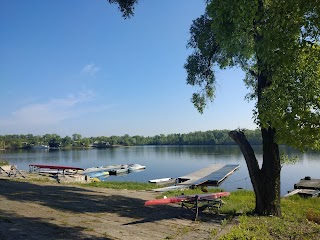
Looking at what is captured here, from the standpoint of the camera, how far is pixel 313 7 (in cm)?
505

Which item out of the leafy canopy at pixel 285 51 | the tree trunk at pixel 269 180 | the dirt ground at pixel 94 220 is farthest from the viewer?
the tree trunk at pixel 269 180

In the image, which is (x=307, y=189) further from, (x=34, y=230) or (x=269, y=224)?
(x=34, y=230)

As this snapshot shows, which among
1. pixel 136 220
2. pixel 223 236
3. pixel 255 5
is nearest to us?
pixel 255 5

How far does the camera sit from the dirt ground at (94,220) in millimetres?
7941

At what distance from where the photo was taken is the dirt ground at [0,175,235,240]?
7.94 m

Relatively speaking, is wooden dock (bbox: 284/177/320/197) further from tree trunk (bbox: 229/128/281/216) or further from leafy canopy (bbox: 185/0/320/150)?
leafy canopy (bbox: 185/0/320/150)

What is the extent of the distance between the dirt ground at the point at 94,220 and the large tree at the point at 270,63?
10.7ft

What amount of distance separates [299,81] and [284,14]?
12.6ft

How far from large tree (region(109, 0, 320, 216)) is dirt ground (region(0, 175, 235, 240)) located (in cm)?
326

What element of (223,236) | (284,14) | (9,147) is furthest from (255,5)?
(9,147)

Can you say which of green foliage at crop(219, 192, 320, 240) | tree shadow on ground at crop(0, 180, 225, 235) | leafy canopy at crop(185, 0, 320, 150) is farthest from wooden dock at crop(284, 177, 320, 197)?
leafy canopy at crop(185, 0, 320, 150)

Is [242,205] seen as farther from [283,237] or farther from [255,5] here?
[255,5]

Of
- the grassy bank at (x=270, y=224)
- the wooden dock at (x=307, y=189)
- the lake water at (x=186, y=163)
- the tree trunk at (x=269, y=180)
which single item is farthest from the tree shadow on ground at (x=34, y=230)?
the wooden dock at (x=307, y=189)

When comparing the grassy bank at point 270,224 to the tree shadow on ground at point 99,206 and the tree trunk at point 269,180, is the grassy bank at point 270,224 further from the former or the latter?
the tree shadow on ground at point 99,206
